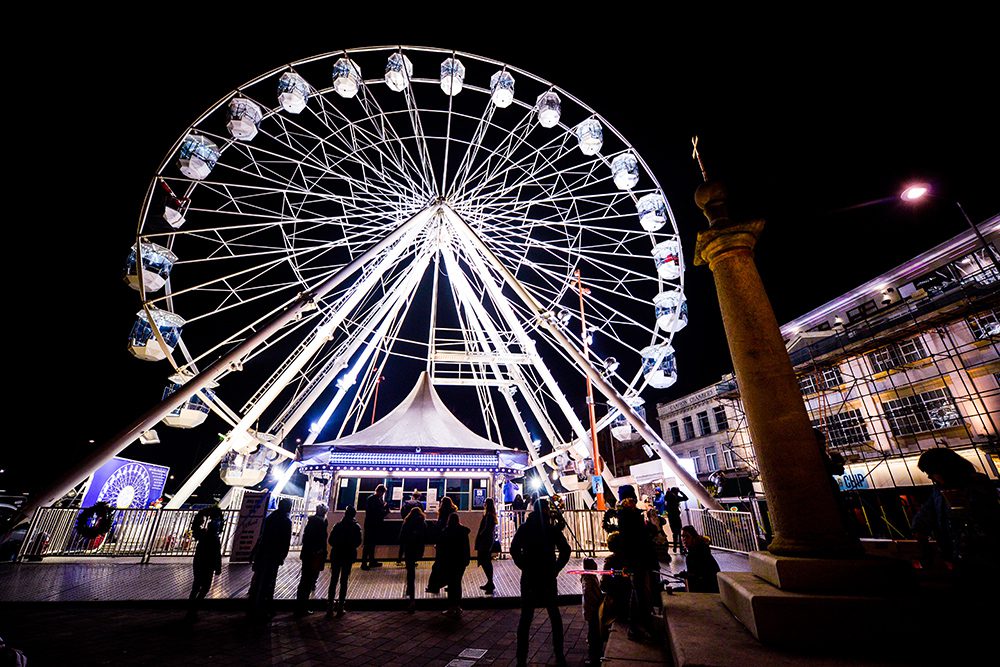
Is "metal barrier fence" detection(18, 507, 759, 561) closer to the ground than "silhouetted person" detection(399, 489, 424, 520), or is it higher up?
closer to the ground

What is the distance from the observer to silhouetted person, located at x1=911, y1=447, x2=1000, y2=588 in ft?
10.3

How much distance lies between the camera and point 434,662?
4477mm

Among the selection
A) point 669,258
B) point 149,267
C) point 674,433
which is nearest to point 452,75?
point 669,258

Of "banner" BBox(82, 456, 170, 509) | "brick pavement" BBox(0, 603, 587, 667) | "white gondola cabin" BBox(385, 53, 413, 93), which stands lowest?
"brick pavement" BBox(0, 603, 587, 667)

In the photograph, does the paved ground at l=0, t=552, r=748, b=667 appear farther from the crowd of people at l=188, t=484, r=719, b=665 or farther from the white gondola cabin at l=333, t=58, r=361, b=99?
the white gondola cabin at l=333, t=58, r=361, b=99

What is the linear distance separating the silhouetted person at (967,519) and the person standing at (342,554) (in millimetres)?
7383

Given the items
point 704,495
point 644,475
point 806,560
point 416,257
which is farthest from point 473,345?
point 644,475

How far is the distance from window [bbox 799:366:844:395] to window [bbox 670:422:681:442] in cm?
1564

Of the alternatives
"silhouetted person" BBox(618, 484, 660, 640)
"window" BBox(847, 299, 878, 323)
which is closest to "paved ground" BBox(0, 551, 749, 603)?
"silhouetted person" BBox(618, 484, 660, 640)

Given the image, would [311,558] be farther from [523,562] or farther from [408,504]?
[408,504]

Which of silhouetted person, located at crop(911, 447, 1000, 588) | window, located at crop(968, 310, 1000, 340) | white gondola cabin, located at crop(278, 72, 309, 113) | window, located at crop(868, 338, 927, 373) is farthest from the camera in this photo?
window, located at crop(868, 338, 927, 373)

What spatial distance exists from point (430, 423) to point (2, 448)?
41284 mm

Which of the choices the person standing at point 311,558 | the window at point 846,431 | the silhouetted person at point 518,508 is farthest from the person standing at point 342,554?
the window at point 846,431

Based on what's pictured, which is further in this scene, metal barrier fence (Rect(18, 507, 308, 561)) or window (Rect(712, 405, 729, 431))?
window (Rect(712, 405, 729, 431))
